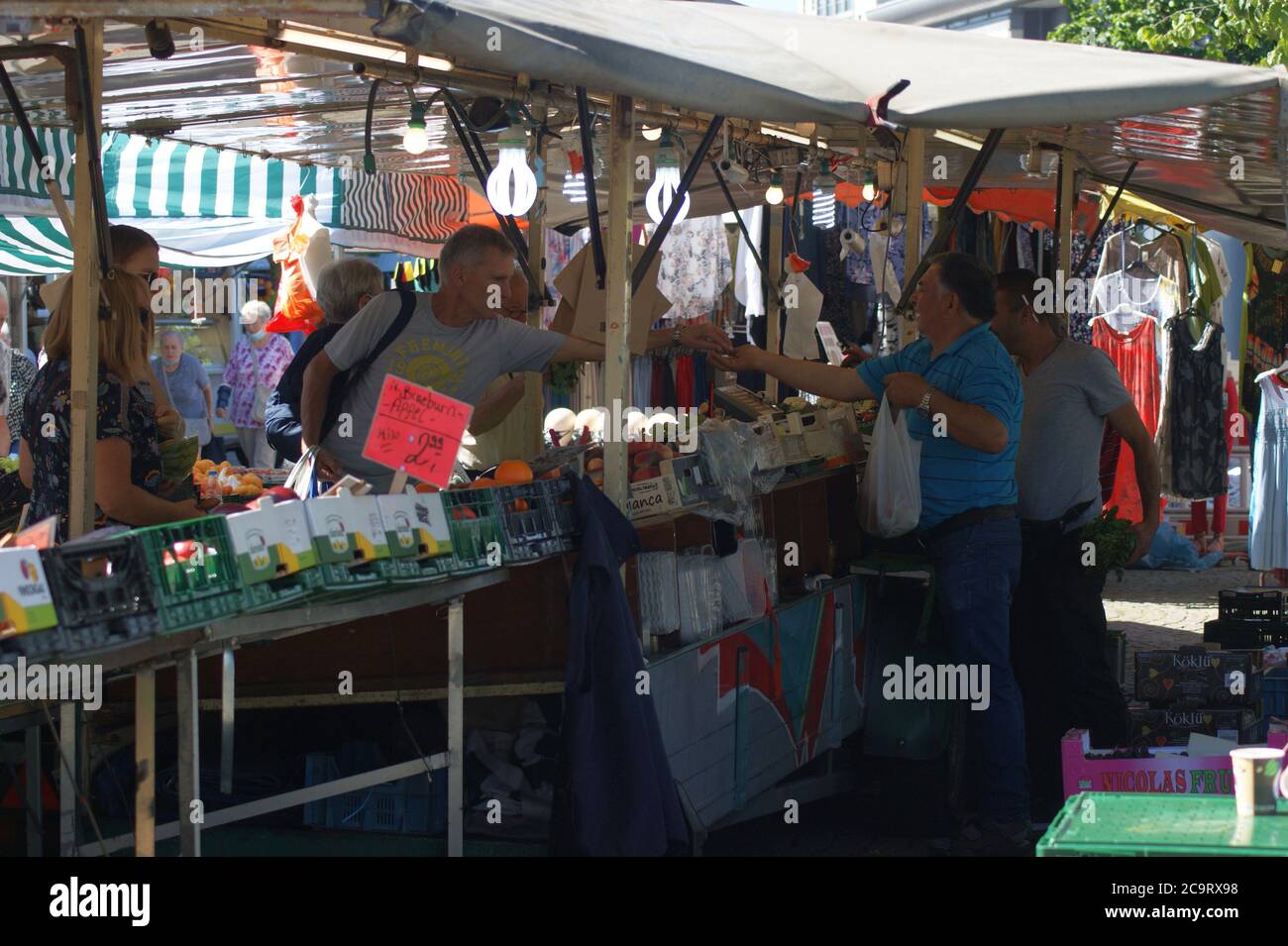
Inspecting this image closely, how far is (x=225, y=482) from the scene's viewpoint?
5.85m

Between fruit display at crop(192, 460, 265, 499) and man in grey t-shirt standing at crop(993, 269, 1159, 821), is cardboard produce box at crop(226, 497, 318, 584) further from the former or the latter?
man in grey t-shirt standing at crop(993, 269, 1159, 821)

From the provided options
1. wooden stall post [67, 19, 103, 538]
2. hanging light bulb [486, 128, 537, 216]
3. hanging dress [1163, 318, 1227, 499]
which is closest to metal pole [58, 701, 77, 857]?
wooden stall post [67, 19, 103, 538]

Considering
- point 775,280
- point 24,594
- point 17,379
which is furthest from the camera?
point 17,379

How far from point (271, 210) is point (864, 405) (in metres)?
4.25

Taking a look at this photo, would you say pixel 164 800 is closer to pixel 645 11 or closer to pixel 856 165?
pixel 645 11

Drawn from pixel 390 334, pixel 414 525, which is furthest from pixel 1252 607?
pixel 414 525

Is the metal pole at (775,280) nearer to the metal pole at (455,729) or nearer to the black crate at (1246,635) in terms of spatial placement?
the black crate at (1246,635)

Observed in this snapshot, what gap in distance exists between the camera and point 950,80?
4.59 meters

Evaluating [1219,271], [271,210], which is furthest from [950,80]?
[1219,271]

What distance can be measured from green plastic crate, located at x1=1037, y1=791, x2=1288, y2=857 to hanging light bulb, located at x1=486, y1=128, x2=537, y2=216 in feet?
7.91

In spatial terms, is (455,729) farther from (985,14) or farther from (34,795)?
(985,14)

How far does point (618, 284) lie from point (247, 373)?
8990mm

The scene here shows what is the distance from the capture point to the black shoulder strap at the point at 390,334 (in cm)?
455

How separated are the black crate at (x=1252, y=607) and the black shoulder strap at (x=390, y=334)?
4.46m
